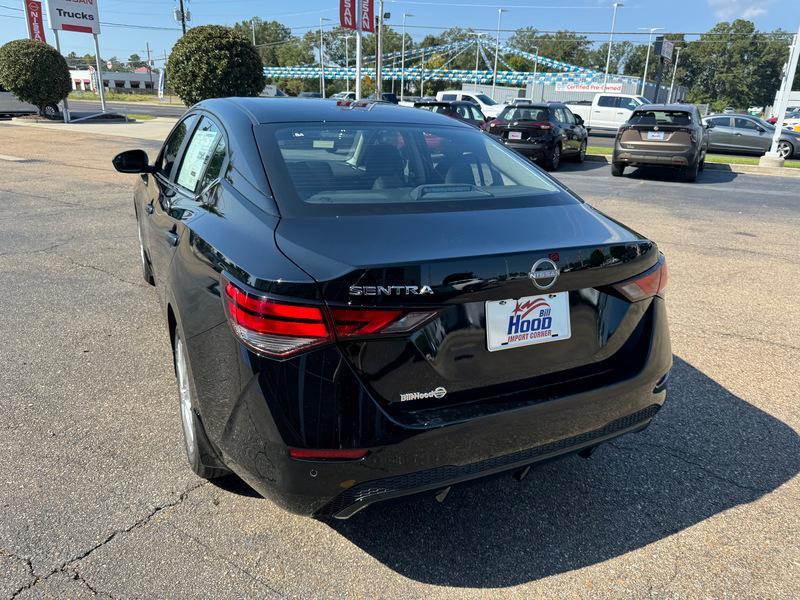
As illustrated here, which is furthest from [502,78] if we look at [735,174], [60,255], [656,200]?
[60,255]

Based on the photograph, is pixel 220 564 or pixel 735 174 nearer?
pixel 220 564

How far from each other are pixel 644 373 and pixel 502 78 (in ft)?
222

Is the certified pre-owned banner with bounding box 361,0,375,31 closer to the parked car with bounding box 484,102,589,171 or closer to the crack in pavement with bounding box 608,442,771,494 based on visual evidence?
the parked car with bounding box 484,102,589,171

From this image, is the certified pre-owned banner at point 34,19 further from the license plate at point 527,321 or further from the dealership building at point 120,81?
the dealership building at point 120,81

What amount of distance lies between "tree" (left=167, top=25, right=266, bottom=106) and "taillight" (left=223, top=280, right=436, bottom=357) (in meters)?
21.2

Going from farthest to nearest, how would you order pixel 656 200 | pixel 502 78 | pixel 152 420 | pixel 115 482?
pixel 502 78, pixel 656 200, pixel 152 420, pixel 115 482

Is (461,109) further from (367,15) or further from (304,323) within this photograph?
(304,323)

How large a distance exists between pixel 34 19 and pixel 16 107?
6475mm

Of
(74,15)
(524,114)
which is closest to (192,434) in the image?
(524,114)

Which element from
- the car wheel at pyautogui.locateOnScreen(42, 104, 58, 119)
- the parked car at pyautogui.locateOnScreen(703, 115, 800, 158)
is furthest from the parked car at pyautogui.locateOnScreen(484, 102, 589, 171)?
the car wheel at pyautogui.locateOnScreen(42, 104, 58, 119)

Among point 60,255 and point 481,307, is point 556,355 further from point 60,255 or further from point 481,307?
point 60,255

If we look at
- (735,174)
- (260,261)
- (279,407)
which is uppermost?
(260,261)

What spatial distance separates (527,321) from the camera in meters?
2.04

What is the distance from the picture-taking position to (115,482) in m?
2.68
